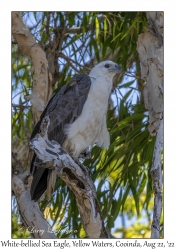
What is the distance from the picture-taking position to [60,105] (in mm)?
4645

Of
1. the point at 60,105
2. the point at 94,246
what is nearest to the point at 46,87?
the point at 60,105

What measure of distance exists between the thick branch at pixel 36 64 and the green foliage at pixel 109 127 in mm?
270

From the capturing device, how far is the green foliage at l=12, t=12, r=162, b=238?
524 centimetres

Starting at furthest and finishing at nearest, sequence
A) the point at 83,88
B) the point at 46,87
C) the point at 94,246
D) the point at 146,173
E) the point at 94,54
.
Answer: the point at 94,54, the point at 146,173, the point at 46,87, the point at 83,88, the point at 94,246

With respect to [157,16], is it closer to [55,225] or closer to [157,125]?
[157,125]

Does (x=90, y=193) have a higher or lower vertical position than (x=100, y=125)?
lower

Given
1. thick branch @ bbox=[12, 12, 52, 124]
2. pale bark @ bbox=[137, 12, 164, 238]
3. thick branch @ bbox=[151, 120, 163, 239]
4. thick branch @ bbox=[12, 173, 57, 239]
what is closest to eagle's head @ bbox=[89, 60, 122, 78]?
pale bark @ bbox=[137, 12, 164, 238]

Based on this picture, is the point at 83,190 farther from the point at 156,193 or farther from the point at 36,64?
the point at 36,64

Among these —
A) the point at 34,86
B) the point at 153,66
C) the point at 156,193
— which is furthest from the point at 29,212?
the point at 153,66

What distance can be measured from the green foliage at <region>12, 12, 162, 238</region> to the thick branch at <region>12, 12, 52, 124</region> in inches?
10.6

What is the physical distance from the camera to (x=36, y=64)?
5035mm

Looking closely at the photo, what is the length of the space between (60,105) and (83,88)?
0.63 ft

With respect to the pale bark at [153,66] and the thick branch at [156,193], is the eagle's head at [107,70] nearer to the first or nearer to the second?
the pale bark at [153,66]

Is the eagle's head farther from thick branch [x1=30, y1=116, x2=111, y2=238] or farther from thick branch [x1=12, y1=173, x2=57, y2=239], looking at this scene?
thick branch [x1=12, y1=173, x2=57, y2=239]
